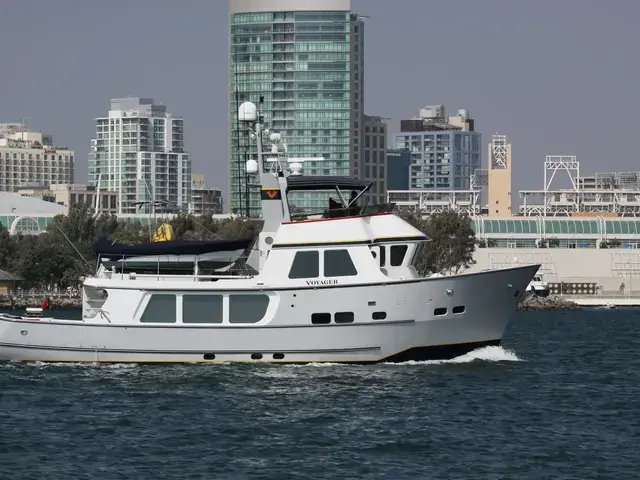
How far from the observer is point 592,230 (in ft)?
460

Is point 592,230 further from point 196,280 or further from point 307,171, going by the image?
point 196,280

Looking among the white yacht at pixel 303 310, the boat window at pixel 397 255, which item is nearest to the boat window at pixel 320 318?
the white yacht at pixel 303 310

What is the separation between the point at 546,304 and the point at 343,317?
67428 millimetres

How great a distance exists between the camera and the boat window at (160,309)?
39.2 metres

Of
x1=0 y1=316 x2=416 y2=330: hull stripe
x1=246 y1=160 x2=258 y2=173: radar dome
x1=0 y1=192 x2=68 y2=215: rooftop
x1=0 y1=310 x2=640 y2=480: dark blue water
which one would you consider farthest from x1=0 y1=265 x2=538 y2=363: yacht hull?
x1=0 y1=192 x2=68 y2=215: rooftop

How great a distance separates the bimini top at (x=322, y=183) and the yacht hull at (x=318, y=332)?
3.64 metres

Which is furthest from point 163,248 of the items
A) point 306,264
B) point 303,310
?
point 303,310

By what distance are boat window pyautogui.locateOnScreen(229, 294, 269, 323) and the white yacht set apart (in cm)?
3

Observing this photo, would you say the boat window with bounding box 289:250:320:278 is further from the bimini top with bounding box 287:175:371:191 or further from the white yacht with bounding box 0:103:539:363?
the bimini top with bounding box 287:175:371:191

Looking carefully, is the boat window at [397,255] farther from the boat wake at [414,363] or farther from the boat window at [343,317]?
the boat wake at [414,363]

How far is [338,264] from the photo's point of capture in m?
38.8

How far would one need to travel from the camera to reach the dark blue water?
27203 millimetres

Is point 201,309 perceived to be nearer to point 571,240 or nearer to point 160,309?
point 160,309

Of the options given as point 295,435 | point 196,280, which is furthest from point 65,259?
point 295,435
